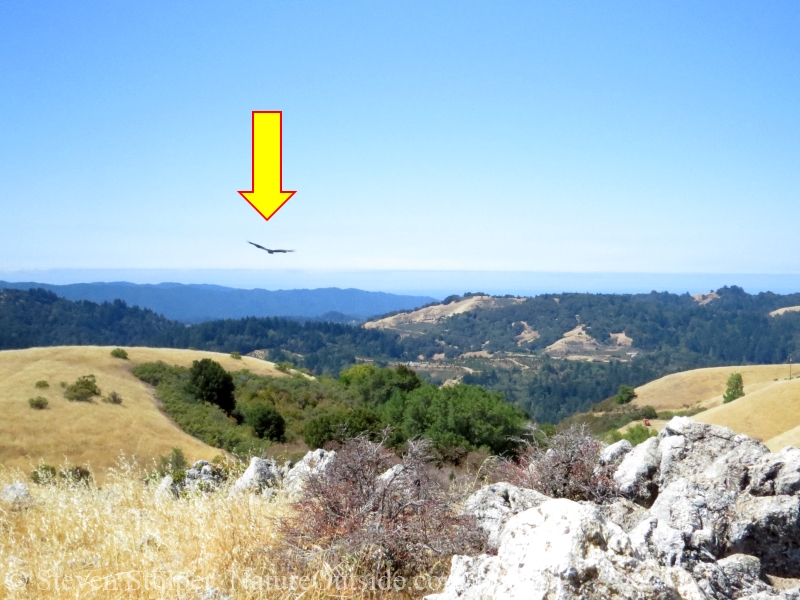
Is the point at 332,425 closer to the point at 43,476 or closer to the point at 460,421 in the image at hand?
the point at 460,421

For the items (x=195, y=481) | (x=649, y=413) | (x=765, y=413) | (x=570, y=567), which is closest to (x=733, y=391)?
(x=649, y=413)

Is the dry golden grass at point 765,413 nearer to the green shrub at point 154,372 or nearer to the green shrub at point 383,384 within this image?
the green shrub at point 383,384

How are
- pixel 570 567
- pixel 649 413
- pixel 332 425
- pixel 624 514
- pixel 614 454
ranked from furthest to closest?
pixel 649 413, pixel 332 425, pixel 614 454, pixel 624 514, pixel 570 567

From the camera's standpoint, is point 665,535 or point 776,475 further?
point 776,475

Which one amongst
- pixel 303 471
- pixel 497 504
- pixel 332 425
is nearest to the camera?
pixel 497 504

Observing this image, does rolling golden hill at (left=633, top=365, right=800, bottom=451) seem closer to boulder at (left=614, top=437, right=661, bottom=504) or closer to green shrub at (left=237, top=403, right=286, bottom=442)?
boulder at (left=614, top=437, right=661, bottom=504)

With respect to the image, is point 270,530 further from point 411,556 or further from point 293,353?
point 293,353

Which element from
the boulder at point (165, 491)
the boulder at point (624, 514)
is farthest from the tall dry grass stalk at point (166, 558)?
→ the boulder at point (624, 514)
